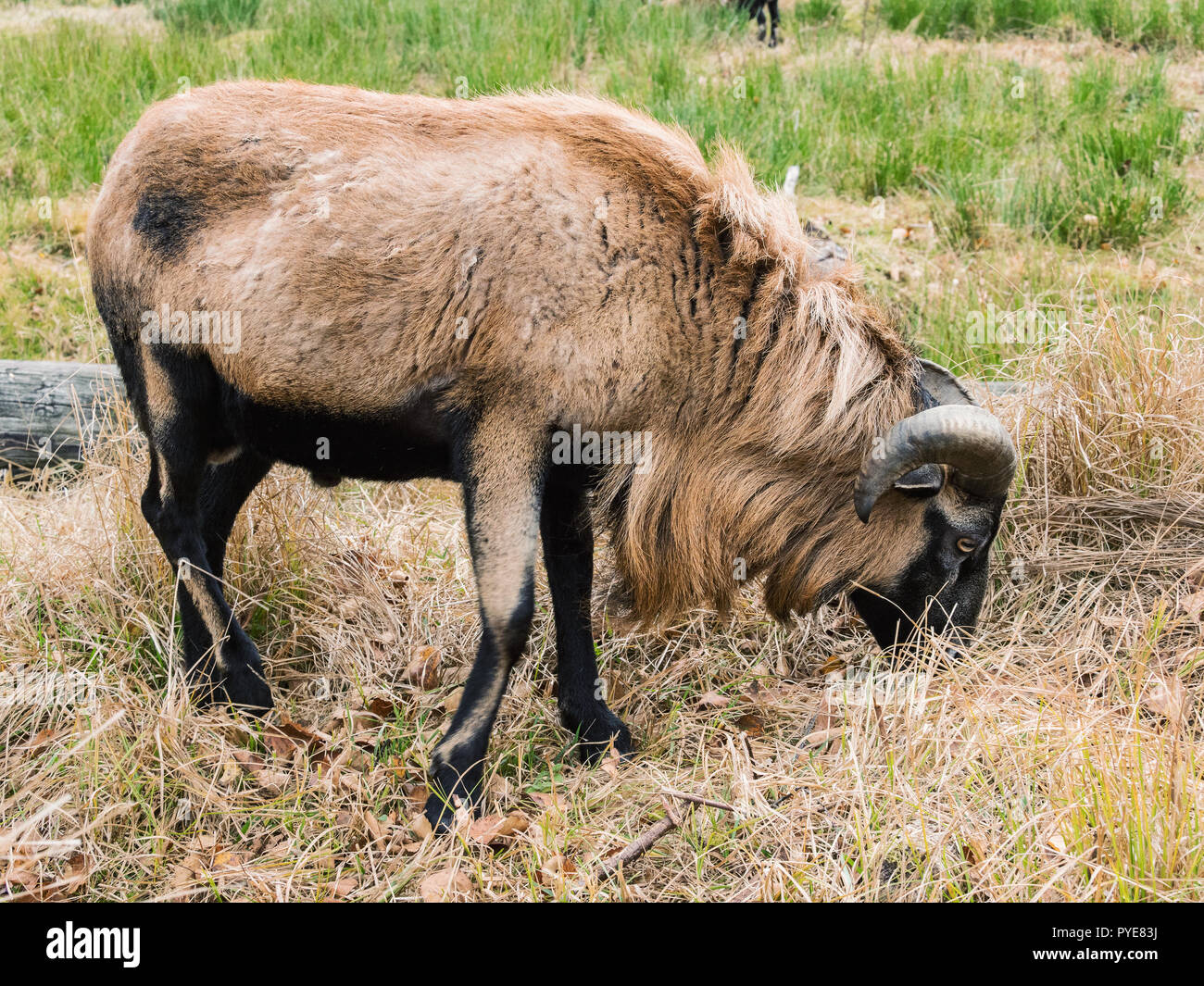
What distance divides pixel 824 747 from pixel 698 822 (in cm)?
65

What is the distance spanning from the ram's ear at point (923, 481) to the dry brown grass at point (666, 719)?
0.66 meters

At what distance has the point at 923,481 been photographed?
158 inches

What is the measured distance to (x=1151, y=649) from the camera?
4.05m

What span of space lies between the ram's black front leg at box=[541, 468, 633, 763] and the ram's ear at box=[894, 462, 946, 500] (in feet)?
4.01

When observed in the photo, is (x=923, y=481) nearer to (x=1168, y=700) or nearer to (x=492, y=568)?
(x=1168, y=700)

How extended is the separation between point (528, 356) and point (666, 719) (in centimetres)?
179

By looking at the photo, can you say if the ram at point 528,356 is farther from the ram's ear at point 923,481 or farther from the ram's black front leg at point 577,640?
the ram's black front leg at point 577,640

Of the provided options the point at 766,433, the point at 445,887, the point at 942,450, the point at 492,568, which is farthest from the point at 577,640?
the point at 942,450

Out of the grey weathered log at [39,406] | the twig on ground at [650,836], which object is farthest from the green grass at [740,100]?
the twig on ground at [650,836]

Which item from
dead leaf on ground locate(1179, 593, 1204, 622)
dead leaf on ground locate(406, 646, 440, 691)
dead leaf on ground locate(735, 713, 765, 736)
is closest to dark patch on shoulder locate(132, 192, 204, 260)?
dead leaf on ground locate(406, 646, 440, 691)

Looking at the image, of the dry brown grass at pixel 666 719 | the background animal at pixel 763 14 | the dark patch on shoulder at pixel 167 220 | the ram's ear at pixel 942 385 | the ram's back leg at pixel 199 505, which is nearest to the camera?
the dry brown grass at pixel 666 719

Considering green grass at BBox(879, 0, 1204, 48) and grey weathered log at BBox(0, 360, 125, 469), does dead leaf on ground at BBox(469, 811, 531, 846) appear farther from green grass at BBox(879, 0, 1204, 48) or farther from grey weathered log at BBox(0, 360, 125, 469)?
green grass at BBox(879, 0, 1204, 48)

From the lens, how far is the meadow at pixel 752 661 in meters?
3.46

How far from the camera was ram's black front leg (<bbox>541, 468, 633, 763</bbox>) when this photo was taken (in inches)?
177
